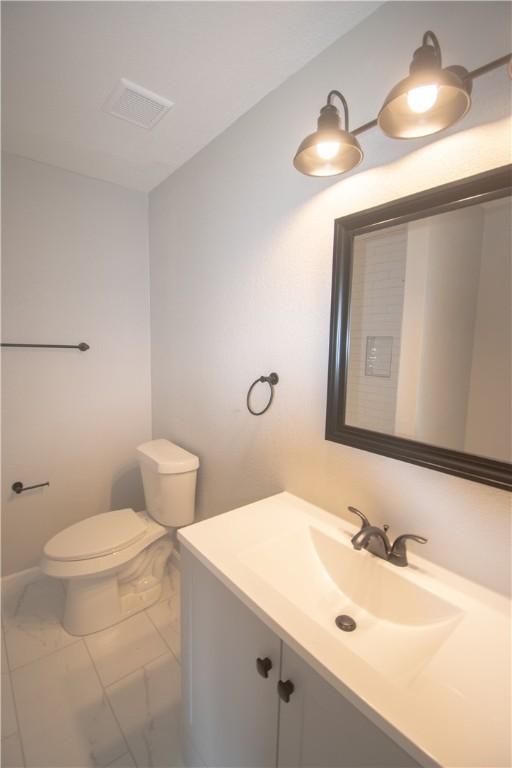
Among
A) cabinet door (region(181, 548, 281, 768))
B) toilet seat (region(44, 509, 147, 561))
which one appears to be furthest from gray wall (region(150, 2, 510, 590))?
cabinet door (region(181, 548, 281, 768))

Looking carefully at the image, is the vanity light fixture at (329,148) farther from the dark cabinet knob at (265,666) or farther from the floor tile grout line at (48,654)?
the floor tile grout line at (48,654)

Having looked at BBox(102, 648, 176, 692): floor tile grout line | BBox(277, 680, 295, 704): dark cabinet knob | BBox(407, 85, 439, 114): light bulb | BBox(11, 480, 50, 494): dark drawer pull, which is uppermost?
BBox(407, 85, 439, 114): light bulb

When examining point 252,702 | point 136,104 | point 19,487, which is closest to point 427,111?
point 136,104

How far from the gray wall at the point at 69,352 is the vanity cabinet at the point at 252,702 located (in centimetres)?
133

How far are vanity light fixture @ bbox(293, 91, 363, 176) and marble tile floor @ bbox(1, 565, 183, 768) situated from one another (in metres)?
1.99

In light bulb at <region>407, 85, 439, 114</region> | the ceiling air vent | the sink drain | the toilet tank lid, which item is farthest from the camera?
the toilet tank lid

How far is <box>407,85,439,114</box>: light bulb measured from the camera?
73cm

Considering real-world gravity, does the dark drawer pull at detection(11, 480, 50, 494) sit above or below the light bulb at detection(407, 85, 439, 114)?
below

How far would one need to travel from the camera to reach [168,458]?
1.74 metres

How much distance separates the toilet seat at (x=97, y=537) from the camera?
5.01ft

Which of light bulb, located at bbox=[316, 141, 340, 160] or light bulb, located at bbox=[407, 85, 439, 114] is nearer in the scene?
light bulb, located at bbox=[407, 85, 439, 114]

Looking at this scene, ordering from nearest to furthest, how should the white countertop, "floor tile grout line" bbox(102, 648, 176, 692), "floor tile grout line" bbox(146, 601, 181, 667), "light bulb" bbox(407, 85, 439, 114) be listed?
the white countertop → "light bulb" bbox(407, 85, 439, 114) → "floor tile grout line" bbox(102, 648, 176, 692) → "floor tile grout line" bbox(146, 601, 181, 667)

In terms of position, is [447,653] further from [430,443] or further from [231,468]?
[231,468]

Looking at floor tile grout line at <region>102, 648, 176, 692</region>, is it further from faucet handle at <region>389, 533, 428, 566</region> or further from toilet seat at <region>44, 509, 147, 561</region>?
faucet handle at <region>389, 533, 428, 566</region>
